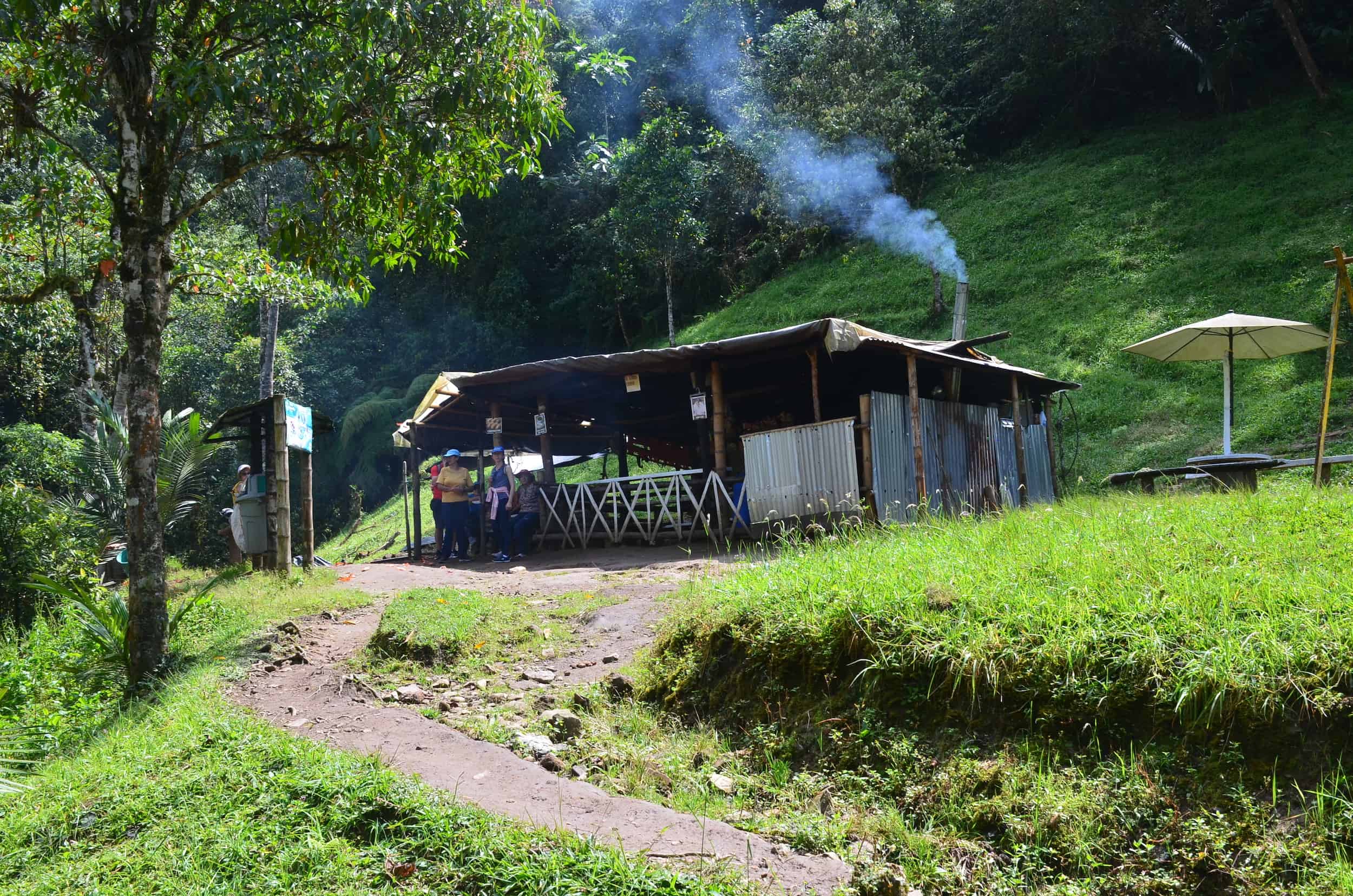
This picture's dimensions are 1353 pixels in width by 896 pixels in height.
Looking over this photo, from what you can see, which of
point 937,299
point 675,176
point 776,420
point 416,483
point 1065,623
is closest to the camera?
point 1065,623

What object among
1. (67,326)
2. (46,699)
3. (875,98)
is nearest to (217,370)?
(67,326)

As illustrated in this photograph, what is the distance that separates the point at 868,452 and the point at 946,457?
6.29 feet

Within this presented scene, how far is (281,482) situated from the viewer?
33.8ft

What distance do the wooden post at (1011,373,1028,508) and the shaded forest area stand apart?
33.3 ft

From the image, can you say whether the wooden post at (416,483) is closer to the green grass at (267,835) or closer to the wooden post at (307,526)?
the wooden post at (307,526)

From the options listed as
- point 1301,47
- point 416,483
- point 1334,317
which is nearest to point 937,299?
point 1301,47

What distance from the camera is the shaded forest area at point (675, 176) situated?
25688 millimetres

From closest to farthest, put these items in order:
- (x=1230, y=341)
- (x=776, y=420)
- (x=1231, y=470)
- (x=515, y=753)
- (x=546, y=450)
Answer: (x=515, y=753)
(x=1231, y=470)
(x=1230, y=341)
(x=546, y=450)
(x=776, y=420)

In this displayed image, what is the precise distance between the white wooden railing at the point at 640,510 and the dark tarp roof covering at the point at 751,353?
1678 millimetres

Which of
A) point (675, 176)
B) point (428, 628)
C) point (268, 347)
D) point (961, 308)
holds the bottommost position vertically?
point (428, 628)

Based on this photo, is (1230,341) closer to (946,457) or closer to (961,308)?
(946,457)

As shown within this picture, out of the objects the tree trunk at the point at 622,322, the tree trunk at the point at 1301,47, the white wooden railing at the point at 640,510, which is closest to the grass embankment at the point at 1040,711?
the white wooden railing at the point at 640,510

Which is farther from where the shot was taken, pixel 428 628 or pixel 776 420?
pixel 776 420

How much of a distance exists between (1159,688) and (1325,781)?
25.5 inches
